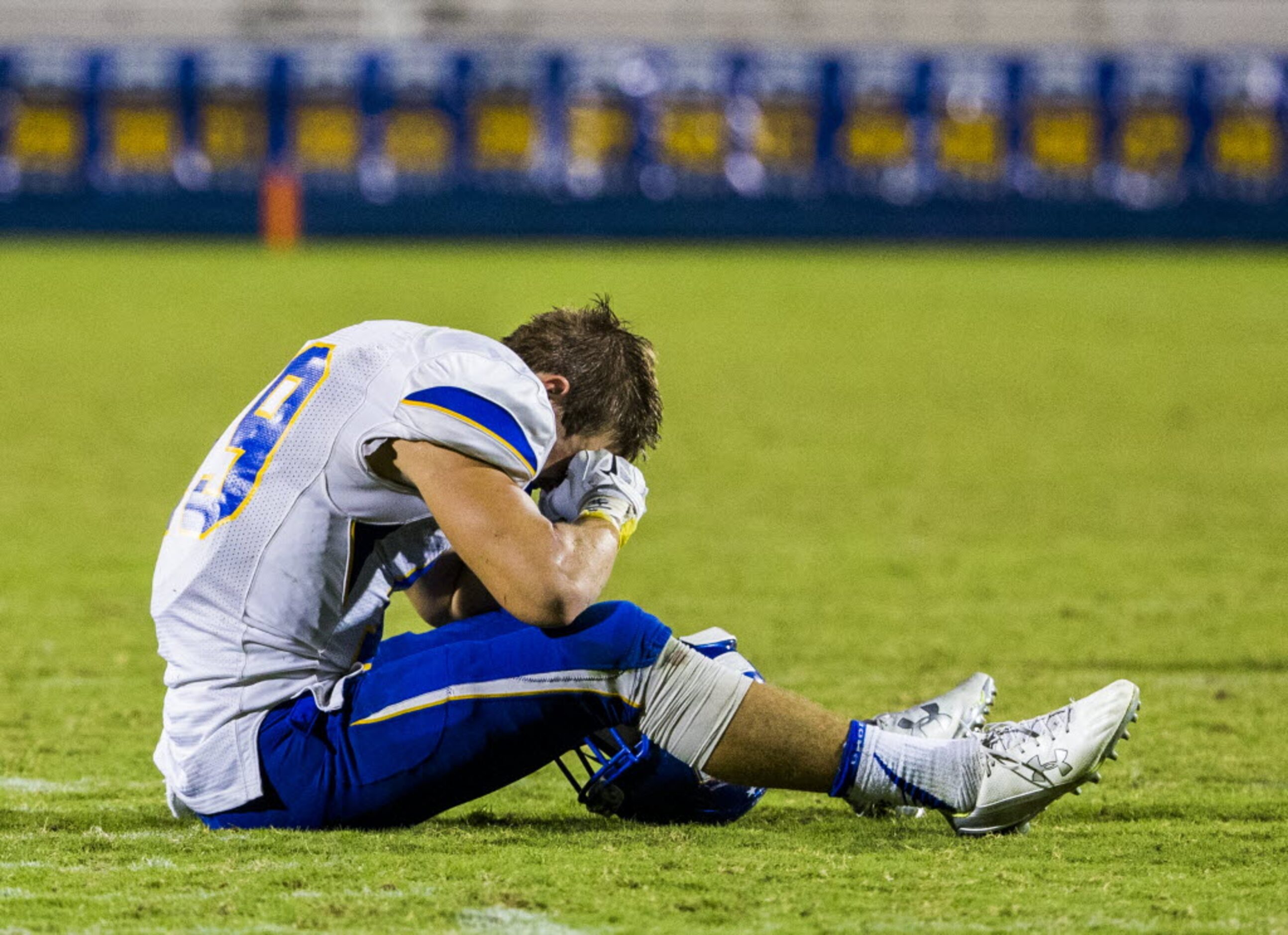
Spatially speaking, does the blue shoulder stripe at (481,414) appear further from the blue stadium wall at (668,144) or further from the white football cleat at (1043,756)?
the blue stadium wall at (668,144)

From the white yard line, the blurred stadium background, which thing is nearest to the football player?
the white yard line

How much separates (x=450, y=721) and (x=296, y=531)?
39 cm

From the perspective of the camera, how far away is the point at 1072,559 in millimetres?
6328

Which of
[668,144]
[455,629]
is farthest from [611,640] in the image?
→ [668,144]

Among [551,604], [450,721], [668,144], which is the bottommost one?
[450,721]

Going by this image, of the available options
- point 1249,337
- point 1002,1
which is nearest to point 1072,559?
point 1249,337

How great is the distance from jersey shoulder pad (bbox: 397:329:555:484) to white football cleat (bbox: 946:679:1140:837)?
911 millimetres

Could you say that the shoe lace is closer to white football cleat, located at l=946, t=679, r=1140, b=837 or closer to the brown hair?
white football cleat, located at l=946, t=679, r=1140, b=837

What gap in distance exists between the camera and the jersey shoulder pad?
111 inches

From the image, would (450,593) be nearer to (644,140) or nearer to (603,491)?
(603,491)

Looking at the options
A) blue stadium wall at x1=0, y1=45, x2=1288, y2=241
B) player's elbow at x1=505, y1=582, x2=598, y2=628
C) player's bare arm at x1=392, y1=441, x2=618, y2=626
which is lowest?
player's elbow at x1=505, y1=582, x2=598, y2=628

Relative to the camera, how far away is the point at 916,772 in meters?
3.02

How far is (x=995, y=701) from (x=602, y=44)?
72.9 ft

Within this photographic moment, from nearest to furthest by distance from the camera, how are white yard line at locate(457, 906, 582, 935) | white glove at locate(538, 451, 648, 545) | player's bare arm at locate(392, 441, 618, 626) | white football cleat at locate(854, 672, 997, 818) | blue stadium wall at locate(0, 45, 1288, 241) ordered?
white yard line at locate(457, 906, 582, 935), player's bare arm at locate(392, 441, 618, 626), white glove at locate(538, 451, 648, 545), white football cleat at locate(854, 672, 997, 818), blue stadium wall at locate(0, 45, 1288, 241)
